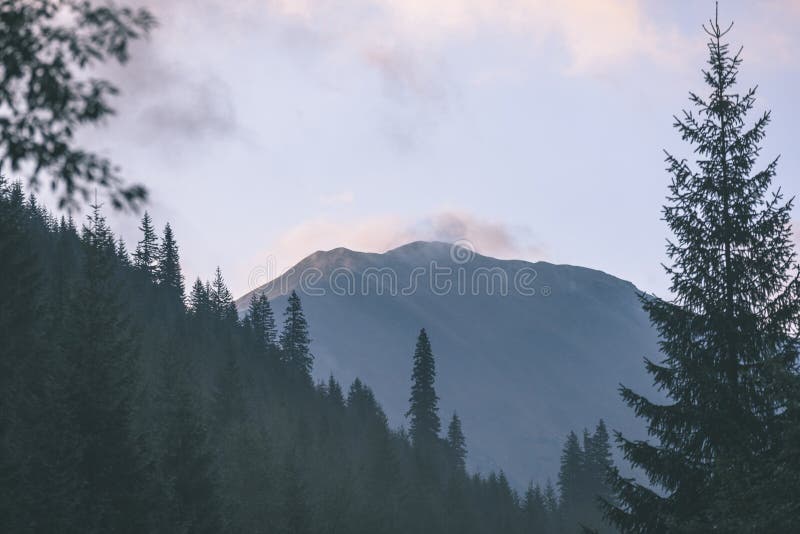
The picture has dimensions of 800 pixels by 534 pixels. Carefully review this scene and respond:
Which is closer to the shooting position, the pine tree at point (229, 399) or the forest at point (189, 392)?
the forest at point (189, 392)

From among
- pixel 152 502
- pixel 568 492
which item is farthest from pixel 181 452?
pixel 568 492

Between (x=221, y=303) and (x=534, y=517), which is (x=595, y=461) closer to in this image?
(x=534, y=517)

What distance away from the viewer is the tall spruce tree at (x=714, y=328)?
17516 mm

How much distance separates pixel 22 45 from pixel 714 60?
59.0 ft

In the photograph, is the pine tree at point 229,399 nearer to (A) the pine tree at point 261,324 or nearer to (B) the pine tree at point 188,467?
(B) the pine tree at point 188,467

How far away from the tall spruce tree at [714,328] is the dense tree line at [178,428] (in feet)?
49.8

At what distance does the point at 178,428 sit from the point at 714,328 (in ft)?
71.6

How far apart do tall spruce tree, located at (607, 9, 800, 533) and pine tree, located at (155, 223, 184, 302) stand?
85.8 metres

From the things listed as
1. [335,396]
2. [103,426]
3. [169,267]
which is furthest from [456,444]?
[103,426]

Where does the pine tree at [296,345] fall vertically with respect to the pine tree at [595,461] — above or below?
above

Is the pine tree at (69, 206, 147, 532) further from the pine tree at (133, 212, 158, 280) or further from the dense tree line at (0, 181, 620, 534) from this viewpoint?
Answer: the pine tree at (133, 212, 158, 280)

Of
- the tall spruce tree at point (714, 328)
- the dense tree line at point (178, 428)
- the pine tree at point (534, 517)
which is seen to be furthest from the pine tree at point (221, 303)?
the tall spruce tree at point (714, 328)

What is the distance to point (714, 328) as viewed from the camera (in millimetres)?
18422

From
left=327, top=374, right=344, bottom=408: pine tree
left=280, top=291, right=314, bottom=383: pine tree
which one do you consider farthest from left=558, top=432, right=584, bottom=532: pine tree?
left=280, top=291, right=314, bottom=383: pine tree
